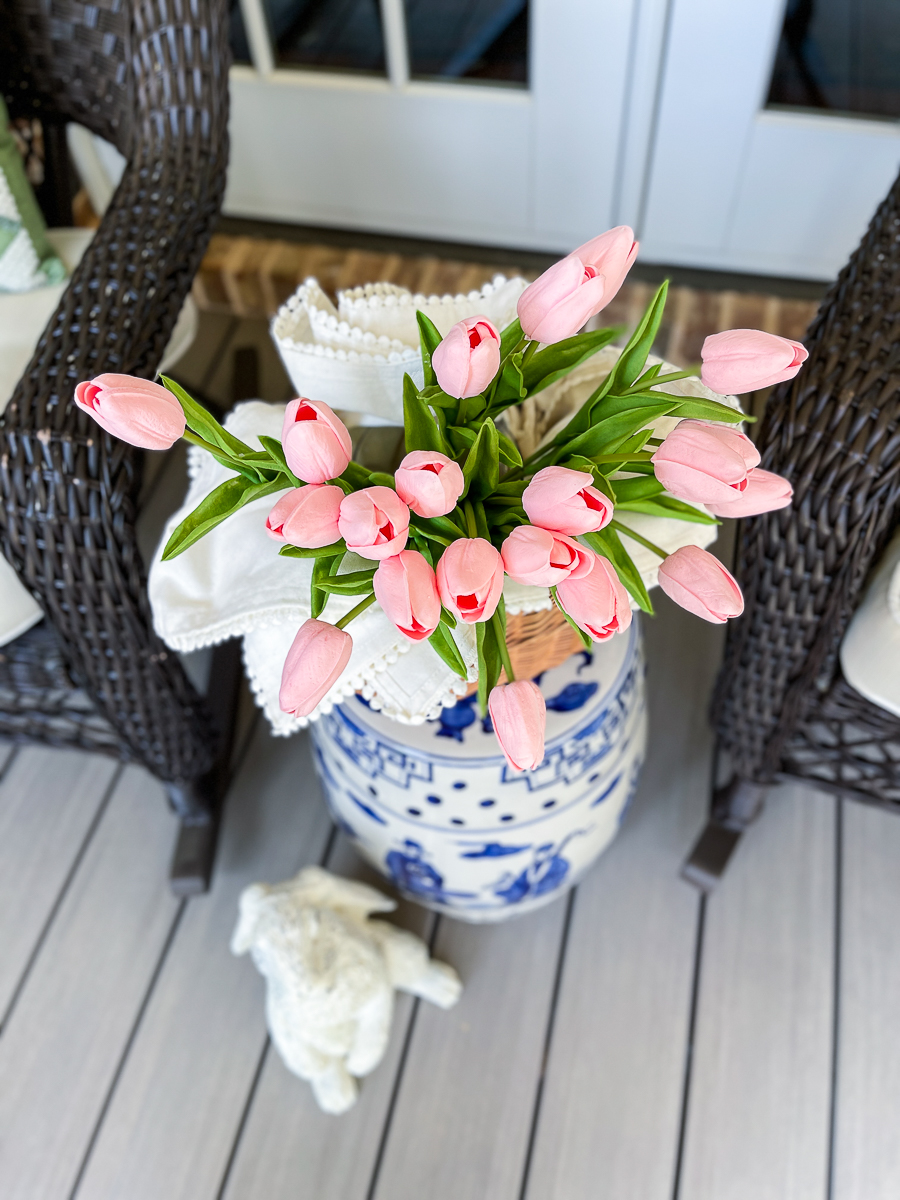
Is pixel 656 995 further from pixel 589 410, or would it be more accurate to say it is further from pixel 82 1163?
pixel 589 410

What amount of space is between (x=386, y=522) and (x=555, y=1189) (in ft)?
2.64

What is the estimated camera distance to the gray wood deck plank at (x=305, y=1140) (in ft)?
3.06

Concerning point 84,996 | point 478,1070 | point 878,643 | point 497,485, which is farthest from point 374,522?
point 84,996

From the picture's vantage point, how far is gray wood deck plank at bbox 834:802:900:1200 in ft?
3.01

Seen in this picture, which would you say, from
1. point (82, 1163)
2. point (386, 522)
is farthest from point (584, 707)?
point (82, 1163)

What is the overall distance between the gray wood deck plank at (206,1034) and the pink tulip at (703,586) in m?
0.75

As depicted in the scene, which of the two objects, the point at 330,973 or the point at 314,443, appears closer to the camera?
the point at 314,443

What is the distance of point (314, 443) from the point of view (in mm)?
451

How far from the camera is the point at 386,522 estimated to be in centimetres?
45

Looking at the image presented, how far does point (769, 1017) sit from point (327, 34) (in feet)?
4.76

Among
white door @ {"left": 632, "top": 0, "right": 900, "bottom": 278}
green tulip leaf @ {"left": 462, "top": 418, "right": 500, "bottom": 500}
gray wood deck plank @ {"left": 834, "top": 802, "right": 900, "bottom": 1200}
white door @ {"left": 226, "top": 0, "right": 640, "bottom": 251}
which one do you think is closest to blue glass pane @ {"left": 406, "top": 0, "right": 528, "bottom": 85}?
white door @ {"left": 226, "top": 0, "right": 640, "bottom": 251}

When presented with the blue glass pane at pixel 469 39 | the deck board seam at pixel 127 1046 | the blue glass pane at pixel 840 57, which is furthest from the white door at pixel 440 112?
the deck board seam at pixel 127 1046

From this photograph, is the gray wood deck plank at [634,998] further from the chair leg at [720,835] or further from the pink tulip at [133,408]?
the pink tulip at [133,408]

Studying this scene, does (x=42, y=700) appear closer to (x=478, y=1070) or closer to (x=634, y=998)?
(x=478, y=1070)
